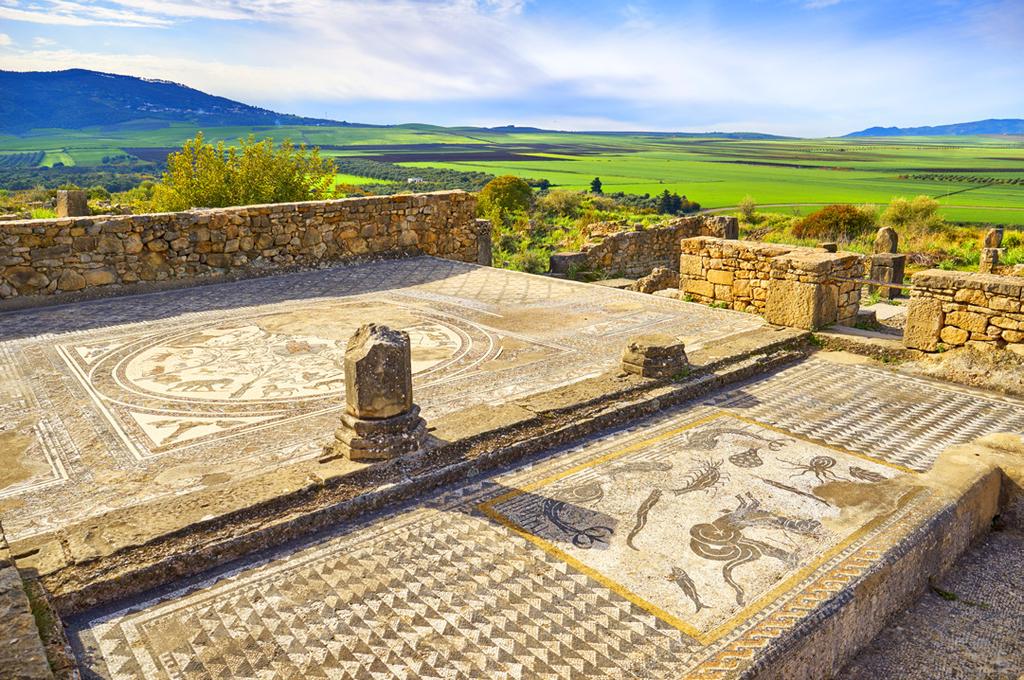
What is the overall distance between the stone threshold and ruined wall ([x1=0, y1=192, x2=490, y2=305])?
6195mm

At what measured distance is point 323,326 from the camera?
799cm

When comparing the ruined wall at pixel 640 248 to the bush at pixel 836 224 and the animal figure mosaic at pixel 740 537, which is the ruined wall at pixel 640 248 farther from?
the animal figure mosaic at pixel 740 537

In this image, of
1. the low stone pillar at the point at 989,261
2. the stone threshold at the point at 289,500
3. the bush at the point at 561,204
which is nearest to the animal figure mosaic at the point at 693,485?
the stone threshold at the point at 289,500

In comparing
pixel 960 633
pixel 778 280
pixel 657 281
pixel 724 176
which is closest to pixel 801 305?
pixel 778 280

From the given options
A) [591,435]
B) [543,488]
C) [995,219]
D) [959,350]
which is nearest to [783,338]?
[959,350]

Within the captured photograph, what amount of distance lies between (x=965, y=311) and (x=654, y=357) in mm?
3223

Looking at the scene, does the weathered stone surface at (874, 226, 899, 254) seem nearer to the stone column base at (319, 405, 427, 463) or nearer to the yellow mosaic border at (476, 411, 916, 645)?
the yellow mosaic border at (476, 411, 916, 645)

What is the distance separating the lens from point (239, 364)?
6.58 m

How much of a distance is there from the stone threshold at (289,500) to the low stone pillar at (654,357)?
109 millimetres

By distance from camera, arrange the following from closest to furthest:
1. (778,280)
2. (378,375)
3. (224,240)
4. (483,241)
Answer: (378,375)
(778,280)
(224,240)
(483,241)

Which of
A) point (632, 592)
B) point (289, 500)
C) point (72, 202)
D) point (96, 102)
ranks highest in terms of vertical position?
point (96, 102)

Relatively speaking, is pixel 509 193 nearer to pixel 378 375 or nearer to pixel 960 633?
pixel 378 375

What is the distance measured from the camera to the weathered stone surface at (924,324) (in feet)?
22.6

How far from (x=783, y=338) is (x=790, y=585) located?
171 inches
